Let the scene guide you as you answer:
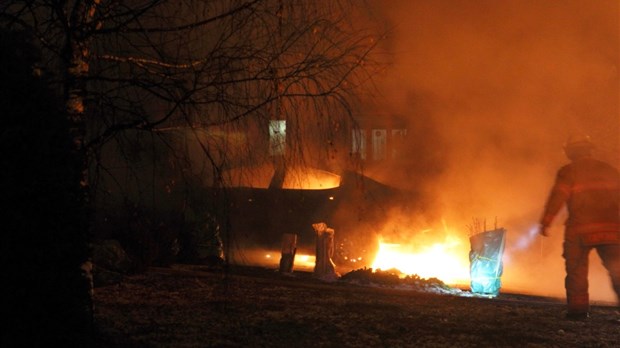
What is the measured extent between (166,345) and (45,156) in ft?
6.61

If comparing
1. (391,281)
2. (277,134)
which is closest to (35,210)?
(277,134)

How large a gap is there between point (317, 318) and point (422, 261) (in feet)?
23.0

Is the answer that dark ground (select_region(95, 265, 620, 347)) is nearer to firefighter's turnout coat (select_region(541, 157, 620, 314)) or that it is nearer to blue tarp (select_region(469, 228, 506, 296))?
firefighter's turnout coat (select_region(541, 157, 620, 314))

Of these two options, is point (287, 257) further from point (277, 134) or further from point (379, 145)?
point (379, 145)

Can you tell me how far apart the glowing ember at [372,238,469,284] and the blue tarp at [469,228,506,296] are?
3124 millimetres

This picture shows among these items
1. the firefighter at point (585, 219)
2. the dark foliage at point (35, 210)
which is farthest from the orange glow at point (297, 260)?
the dark foliage at point (35, 210)

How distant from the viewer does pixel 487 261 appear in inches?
334

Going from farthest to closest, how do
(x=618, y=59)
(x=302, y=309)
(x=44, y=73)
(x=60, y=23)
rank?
(x=618, y=59) → (x=302, y=309) → (x=60, y=23) → (x=44, y=73)

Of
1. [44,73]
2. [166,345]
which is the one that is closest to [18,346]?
[44,73]

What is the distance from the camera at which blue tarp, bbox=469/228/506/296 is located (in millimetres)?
8414

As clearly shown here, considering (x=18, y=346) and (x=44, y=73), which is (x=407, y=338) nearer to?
(x=18, y=346)

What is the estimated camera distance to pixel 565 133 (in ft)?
53.8

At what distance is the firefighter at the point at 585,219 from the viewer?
5.99 m

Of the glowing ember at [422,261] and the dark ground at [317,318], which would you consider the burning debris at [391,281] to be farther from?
the glowing ember at [422,261]
